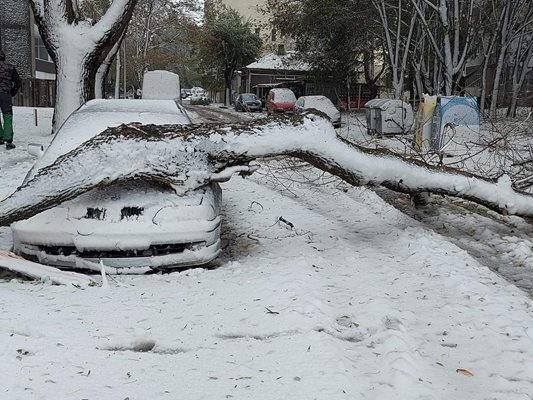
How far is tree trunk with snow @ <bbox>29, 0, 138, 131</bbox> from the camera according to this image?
11.5 meters

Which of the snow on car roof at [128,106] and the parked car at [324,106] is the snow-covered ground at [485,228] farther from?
the parked car at [324,106]

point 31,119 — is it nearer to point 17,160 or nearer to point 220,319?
A: point 17,160

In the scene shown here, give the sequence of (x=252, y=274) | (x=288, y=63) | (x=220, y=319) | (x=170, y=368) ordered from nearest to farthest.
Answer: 1. (x=170, y=368)
2. (x=220, y=319)
3. (x=252, y=274)
4. (x=288, y=63)

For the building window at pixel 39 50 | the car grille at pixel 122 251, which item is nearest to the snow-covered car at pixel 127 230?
the car grille at pixel 122 251

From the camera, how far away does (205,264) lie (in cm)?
523

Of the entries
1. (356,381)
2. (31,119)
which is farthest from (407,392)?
(31,119)

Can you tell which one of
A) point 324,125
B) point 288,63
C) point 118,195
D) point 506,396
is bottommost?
point 506,396

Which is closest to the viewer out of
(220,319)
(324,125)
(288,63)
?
(220,319)

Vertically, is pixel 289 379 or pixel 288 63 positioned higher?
pixel 288 63

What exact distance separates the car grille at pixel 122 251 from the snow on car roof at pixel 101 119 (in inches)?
46.9

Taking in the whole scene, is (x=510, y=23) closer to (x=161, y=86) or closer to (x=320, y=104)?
(x=320, y=104)

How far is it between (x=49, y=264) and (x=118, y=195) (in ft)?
2.82

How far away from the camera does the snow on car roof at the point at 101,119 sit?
234 inches

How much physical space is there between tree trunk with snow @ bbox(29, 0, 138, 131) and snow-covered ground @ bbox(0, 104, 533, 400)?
6.77 metres
